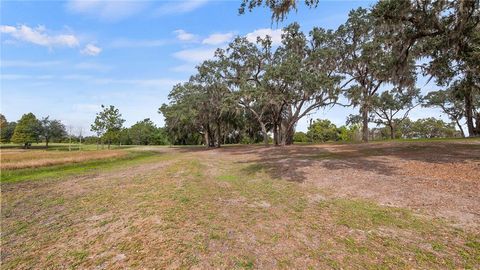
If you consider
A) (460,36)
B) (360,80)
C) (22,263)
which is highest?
(360,80)

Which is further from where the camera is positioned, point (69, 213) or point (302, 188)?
point (302, 188)

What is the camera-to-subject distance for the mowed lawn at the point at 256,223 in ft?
11.7

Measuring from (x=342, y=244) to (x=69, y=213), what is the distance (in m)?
6.14

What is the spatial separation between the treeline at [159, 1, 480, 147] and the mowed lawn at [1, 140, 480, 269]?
20.5 feet

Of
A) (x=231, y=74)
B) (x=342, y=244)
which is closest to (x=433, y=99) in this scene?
(x=231, y=74)

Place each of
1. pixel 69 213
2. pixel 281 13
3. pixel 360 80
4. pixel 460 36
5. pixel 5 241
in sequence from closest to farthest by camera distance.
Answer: pixel 5 241, pixel 69 213, pixel 281 13, pixel 460 36, pixel 360 80

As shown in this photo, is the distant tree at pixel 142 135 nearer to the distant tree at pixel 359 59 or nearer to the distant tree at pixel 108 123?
the distant tree at pixel 108 123

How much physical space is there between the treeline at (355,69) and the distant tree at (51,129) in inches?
1420

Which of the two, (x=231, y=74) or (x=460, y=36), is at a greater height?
(x=231, y=74)

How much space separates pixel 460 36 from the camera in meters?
10.4

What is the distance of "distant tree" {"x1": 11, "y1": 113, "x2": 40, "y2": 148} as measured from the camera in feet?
160

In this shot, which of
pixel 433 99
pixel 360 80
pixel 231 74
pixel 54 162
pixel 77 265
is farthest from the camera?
pixel 433 99

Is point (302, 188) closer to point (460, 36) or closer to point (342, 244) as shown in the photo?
point (342, 244)

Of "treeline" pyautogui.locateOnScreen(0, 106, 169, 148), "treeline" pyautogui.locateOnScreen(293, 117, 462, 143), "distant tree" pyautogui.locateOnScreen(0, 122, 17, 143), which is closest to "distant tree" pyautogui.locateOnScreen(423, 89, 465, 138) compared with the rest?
"treeline" pyautogui.locateOnScreen(293, 117, 462, 143)
